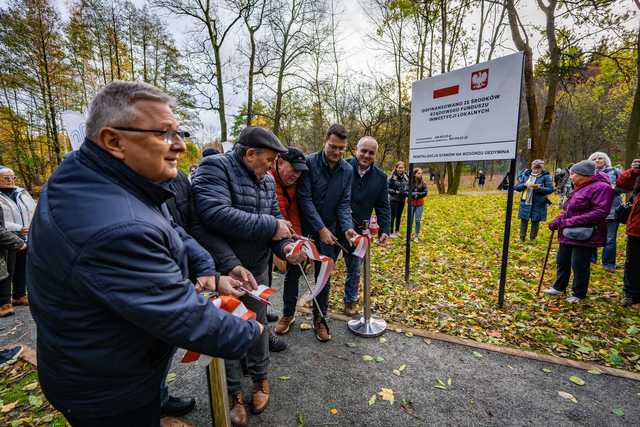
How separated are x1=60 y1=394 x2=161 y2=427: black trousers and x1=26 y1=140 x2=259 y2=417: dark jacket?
50mm

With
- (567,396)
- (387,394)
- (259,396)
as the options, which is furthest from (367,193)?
(567,396)

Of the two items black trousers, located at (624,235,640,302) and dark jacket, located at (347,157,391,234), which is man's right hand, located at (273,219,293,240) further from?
black trousers, located at (624,235,640,302)

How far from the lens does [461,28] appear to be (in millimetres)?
16219

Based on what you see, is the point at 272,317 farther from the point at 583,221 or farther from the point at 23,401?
the point at 583,221

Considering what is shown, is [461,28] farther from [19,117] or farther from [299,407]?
[19,117]

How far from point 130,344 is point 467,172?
49747 mm

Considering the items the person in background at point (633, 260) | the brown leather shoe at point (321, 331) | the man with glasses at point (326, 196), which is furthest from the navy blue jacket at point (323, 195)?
the person in background at point (633, 260)

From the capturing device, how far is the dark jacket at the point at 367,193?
3.98 m

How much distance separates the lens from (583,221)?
3979mm

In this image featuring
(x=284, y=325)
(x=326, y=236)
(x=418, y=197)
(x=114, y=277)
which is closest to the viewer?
(x=114, y=277)

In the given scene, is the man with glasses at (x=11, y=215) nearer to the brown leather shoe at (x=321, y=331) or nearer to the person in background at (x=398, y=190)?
the brown leather shoe at (x=321, y=331)

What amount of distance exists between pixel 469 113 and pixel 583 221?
6.93 feet

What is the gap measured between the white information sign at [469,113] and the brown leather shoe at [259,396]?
3.81 m

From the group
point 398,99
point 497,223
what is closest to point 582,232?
point 497,223
